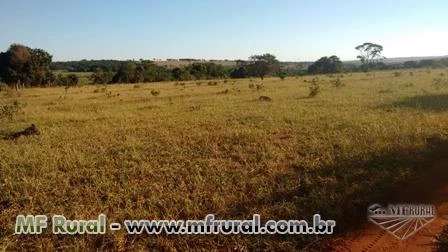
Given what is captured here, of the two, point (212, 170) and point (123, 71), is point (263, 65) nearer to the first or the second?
point (123, 71)

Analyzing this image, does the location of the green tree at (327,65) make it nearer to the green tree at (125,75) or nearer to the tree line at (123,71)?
the tree line at (123,71)

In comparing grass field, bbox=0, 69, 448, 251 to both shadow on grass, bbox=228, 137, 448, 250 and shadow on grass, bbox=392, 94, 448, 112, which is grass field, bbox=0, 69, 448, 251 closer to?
shadow on grass, bbox=228, 137, 448, 250

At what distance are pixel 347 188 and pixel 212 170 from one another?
2.41 meters

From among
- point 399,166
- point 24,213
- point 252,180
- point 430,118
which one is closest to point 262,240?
point 252,180

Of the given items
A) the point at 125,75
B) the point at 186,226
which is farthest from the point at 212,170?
the point at 125,75

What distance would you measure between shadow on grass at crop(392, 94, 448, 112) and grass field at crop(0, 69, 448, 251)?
1.36 m

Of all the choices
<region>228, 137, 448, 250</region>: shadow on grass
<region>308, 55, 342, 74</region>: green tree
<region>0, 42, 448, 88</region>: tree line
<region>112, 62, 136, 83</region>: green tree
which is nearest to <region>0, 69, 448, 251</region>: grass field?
<region>228, 137, 448, 250</region>: shadow on grass

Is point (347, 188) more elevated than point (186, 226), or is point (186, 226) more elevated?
point (347, 188)

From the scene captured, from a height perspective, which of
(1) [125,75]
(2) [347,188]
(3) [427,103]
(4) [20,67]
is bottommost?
(2) [347,188]

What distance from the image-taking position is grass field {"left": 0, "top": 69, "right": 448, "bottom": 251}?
566cm

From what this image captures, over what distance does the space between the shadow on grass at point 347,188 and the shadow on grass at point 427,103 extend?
281 inches

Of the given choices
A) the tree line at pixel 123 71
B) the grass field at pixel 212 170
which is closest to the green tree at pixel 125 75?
the tree line at pixel 123 71

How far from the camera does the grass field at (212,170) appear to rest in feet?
18.6

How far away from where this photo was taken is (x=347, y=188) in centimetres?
662
